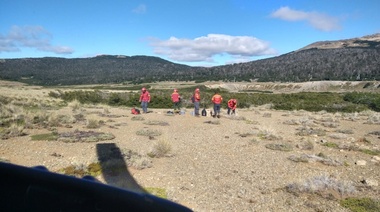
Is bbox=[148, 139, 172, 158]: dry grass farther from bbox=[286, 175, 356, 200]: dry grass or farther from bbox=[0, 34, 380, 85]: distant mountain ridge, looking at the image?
bbox=[0, 34, 380, 85]: distant mountain ridge

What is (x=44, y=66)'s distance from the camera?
143m

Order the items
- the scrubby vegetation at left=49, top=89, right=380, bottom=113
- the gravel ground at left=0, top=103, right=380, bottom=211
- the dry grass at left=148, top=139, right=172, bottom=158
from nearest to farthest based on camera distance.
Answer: the gravel ground at left=0, top=103, right=380, bottom=211, the dry grass at left=148, top=139, right=172, bottom=158, the scrubby vegetation at left=49, top=89, right=380, bottom=113

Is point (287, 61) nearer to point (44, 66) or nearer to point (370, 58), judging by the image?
point (370, 58)

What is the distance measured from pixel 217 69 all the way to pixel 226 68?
128 inches

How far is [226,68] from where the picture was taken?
124 meters

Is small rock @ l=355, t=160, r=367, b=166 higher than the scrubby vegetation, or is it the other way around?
small rock @ l=355, t=160, r=367, b=166

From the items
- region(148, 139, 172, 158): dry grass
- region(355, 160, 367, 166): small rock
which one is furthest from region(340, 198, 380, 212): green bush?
region(148, 139, 172, 158): dry grass

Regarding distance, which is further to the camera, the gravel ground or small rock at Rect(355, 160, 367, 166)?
small rock at Rect(355, 160, 367, 166)

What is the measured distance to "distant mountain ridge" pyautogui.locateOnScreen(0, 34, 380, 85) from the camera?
9694 cm

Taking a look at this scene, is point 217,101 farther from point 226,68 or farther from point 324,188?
point 226,68

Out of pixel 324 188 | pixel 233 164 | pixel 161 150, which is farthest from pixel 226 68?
pixel 324 188

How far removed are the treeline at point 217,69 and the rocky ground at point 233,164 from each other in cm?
7926

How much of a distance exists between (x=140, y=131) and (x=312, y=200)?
31.2 feet

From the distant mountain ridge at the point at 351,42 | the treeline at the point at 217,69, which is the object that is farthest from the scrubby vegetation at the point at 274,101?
the distant mountain ridge at the point at 351,42
